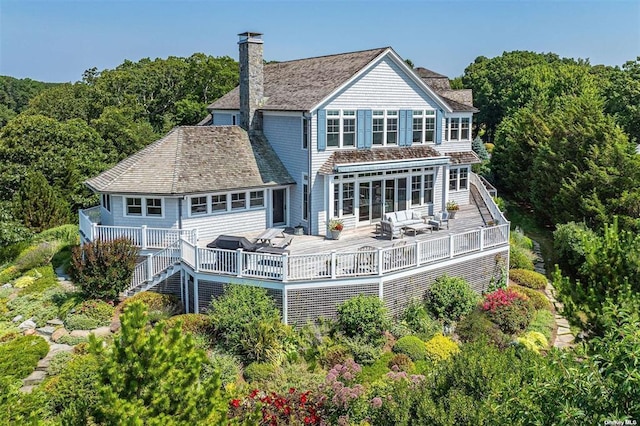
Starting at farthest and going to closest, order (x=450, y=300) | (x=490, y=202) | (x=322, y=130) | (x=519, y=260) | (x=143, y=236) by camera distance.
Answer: (x=490, y=202), (x=519, y=260), (x=322, y=130), (x=143, y=236), (x=450, y=300)

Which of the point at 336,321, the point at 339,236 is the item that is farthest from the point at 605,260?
the point at 339,236

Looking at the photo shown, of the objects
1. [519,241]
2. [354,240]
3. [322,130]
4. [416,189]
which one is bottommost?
[519,241]

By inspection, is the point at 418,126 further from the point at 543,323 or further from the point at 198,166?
the point at 543,323

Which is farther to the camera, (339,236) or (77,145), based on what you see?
(77,145)

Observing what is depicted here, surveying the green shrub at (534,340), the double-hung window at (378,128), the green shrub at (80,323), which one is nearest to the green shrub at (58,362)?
the green shrub at (80,323)

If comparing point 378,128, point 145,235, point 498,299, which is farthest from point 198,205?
point 498,299

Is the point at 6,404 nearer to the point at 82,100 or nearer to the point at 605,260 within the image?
the point at 605,260
